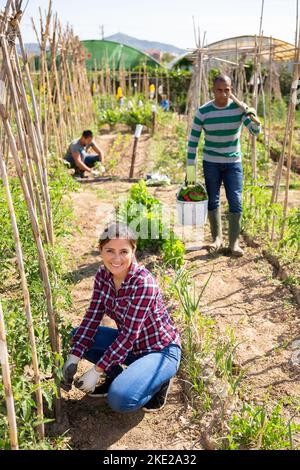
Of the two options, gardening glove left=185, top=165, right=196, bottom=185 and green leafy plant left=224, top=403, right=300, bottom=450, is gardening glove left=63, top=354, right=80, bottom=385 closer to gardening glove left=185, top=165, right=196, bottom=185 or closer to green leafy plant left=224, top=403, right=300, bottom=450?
green leafy plant left=224, top=403, right=300, bottom=450

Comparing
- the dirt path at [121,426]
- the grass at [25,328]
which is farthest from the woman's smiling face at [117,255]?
the dirt path at [121,426]

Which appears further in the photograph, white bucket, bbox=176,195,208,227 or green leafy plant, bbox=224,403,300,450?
white bucket, bbox=176,195,208,227

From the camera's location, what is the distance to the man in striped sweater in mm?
3957

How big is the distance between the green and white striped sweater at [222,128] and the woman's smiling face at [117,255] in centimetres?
210

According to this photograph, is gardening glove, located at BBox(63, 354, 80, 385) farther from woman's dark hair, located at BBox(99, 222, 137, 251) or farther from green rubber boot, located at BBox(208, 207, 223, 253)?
green rubber boot, located at BBox(208, 207, 223, 253)

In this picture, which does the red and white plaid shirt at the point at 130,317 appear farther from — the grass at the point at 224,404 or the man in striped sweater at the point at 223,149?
the man in striped sweater at the point at 223,149

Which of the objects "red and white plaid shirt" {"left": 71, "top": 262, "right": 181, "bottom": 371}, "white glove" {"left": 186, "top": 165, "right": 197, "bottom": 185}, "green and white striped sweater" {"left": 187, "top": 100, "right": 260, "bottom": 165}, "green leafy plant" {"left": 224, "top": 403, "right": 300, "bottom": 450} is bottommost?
"green leafy plant" {"left": 224, "top": 403, "right": 300, "bottom": 450}

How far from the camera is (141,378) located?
7.04ft

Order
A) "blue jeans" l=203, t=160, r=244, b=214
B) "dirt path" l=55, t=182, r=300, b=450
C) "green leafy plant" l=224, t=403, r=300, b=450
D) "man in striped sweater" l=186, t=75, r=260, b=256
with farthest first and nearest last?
"blue jeans" l=203, t=160, r=244, b=214, "man in striped sweater" l=186, t=75, r=260, b=256, "dirt path" l=55, t=182, r=300, b=450, "green leafy plant" l=224, t=403, r=300, b=450

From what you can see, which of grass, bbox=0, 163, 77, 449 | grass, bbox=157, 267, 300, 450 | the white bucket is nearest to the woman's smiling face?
grass, bbox=0, 163, 77, 449

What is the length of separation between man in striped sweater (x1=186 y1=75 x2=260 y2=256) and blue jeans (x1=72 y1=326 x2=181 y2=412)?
79.3 inches

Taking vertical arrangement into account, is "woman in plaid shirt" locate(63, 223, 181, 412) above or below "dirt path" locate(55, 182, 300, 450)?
above

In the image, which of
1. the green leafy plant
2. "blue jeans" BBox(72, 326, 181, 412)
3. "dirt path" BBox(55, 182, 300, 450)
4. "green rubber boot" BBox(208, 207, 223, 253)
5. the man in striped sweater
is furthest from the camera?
"green rubber boot" BBox(208, 207, 223, 253)
